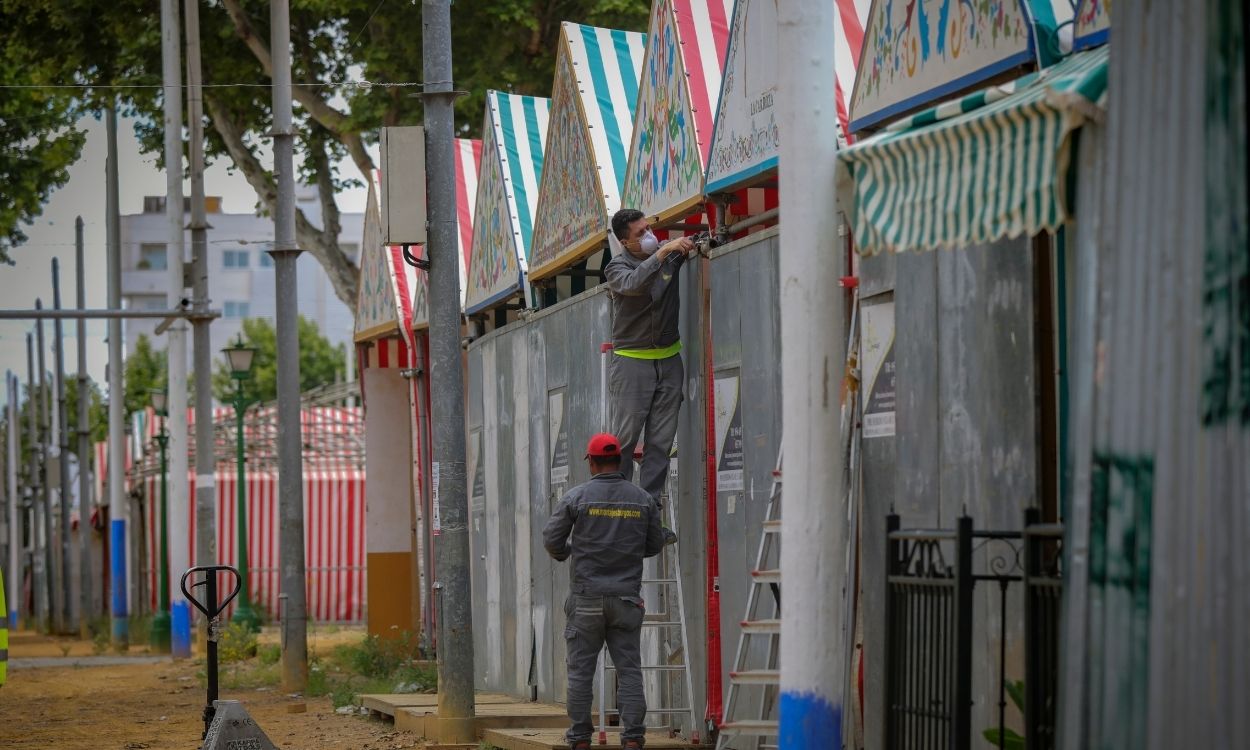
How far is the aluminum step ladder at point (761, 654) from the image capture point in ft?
31.0

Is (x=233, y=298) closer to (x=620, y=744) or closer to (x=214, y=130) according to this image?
(x=214, y=130)

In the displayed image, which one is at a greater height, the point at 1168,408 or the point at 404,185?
the point at 404,185

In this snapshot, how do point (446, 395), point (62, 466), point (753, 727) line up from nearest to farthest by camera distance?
point (753, 727), point (446, 395), point (62, 466)

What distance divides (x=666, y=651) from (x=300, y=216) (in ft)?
56.0

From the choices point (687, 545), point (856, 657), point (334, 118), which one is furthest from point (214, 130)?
Answer: point (856, 657)

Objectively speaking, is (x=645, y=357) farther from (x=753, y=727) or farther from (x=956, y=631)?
(x=956, y=631)

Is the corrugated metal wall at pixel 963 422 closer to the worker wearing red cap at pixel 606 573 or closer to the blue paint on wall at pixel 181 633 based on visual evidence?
the worker wearing red cap at pixel 606 573

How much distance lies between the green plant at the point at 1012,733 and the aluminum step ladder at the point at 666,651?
12.4 ft

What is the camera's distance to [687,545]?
39.2ft

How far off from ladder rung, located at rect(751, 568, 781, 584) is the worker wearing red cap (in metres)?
1.44

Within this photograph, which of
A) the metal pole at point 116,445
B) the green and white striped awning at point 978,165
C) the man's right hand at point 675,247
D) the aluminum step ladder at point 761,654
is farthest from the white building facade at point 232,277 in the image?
the green and white striped awning at point 978,165

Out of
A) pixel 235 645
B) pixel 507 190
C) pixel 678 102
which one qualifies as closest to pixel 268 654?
pixel 235 645

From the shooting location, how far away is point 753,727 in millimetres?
9508

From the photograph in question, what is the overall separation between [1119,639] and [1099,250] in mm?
1248
